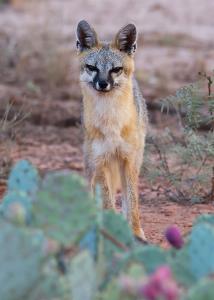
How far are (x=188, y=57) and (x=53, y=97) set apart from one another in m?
3.04

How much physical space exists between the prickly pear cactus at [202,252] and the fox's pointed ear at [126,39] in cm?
365

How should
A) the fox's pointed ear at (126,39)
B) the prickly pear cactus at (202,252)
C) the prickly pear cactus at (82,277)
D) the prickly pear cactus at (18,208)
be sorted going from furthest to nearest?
the fox's pointed ear at (126,39), the prickly pear cactus at (202,252), the prickly pear cactus at (18,208), the prickly pear cactus at (82,277)

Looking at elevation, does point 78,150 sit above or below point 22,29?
below

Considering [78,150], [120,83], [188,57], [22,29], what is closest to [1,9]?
[22,29]

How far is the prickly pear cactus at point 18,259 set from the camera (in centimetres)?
296

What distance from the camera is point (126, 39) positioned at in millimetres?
6906

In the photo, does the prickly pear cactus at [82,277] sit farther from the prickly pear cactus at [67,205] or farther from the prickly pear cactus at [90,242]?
the prickly pear cactus at [90,242]

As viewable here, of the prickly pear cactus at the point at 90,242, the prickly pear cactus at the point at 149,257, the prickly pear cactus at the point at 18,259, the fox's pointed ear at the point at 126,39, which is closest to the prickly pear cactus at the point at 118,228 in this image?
the prickly pear cactus at the point at 90,242

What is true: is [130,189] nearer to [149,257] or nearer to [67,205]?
[149,257]

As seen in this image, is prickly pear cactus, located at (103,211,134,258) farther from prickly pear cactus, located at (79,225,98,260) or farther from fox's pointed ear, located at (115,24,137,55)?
fox's pointed ear, located at (115,24,137,55)

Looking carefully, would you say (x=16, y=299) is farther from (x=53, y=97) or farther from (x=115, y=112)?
(x=53, y=97)

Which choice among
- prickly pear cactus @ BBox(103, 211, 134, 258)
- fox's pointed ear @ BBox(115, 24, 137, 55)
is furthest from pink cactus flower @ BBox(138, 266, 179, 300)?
fox's pointed ear @ BBox(115, 24, 137, 55)

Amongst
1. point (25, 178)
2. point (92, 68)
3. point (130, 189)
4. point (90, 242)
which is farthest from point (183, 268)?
point (92, 68)

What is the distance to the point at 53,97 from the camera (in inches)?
439
